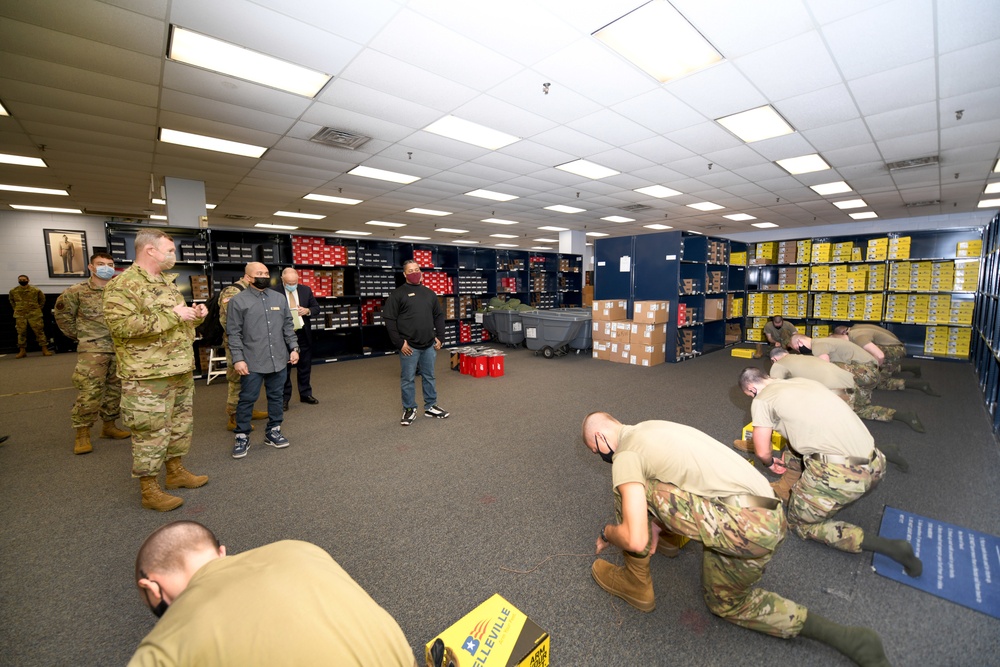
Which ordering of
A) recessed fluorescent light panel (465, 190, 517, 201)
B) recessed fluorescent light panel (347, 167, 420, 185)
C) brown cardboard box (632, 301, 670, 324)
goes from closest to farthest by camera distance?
recessed fluorescent light panel (347, 167, 420, 185) → brown cardboard box (632, 301, 670, 324) → recessed fluorescent light panel (465, 190, 517, 201)

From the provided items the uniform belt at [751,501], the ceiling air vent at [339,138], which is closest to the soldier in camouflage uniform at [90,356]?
the ceiling air vent at [339,138]

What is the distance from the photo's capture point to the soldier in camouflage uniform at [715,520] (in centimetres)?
147

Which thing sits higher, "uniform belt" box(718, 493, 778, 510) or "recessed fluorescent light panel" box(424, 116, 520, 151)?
"recessed fluorescent light panel" box(424, 116, 520, 151)

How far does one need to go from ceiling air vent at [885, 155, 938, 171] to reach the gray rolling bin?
5.36 metres

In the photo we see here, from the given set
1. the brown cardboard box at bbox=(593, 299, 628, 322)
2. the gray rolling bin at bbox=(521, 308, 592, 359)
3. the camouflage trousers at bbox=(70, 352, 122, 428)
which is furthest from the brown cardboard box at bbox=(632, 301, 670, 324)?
the camouflage trousers at bbox=(70, 352, 122, 428)

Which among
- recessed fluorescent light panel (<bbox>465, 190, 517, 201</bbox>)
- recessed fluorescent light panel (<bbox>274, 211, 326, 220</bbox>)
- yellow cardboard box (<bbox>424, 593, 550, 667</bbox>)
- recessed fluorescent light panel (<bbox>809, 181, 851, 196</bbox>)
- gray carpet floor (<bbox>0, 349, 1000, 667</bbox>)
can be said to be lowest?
gray carpet floor (<bbox>0, 349, 1000, 667</bbox>)

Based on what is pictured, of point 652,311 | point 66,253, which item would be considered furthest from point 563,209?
point 66,253

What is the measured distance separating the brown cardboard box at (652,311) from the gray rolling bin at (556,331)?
1017 millimetres

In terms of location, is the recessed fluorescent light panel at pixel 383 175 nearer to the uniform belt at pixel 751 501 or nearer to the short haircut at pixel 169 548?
the short haircut at pixel 169 548

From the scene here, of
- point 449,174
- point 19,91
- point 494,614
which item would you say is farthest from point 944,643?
point 19,91

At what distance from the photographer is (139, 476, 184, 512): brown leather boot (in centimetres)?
257

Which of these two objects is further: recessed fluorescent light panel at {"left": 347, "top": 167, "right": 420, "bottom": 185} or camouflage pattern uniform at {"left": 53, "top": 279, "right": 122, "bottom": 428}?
recessed fluorescent light panel at {"left": 347, "top": 167, "right": 420, "bottom": 185}

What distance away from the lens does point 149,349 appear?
2.57 meters

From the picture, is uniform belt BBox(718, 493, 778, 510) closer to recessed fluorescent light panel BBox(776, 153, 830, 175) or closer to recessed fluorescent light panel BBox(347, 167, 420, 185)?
recessed fluorescent light panel BBox(776, 153, 830, 175)
